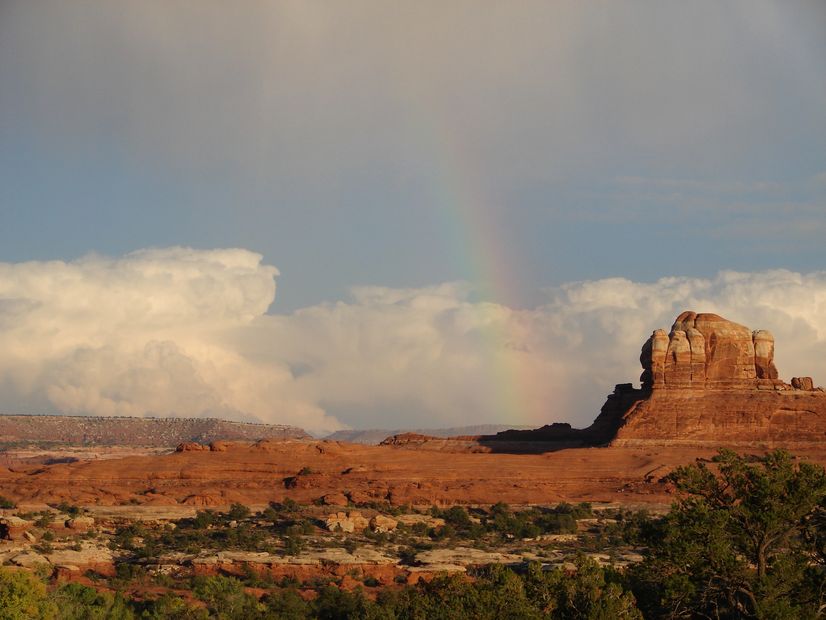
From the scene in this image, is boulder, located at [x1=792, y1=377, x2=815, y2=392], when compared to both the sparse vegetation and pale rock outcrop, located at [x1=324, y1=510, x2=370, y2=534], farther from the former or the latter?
pale rock outcrop, located at [x1=324, y1=510, x2=370, y2=534]

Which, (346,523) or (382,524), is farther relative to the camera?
(382,524)

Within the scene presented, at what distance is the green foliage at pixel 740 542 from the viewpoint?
2783 cm

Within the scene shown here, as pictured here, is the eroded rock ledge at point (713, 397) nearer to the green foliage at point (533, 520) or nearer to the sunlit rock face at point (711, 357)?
the sunlit rock face at point (711, 357)

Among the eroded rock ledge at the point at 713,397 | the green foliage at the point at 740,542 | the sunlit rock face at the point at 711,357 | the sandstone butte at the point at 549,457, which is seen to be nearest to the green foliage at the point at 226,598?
the green foliage at the point at 740,542

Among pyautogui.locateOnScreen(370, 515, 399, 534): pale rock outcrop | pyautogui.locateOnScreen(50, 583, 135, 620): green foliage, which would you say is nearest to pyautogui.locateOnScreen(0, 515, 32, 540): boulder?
pyautogui.locateOnScreen(50, 583, 135, 620): green foliage

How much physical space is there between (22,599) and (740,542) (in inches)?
919

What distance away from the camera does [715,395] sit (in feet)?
272

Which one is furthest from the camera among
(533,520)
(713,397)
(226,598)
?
(713,397)

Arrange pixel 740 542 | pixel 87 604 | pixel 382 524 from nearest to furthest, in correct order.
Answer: pixel 740 542
pixel 87 604
pixel 382 524

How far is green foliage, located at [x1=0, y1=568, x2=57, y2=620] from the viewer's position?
37.0m

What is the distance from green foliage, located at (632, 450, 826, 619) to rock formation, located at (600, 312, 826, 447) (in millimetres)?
51746

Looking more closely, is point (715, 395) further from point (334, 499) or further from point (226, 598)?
point (226, 598)

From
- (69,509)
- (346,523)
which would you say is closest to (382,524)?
(346,523)

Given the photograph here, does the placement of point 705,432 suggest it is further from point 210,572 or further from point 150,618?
point 150,618
